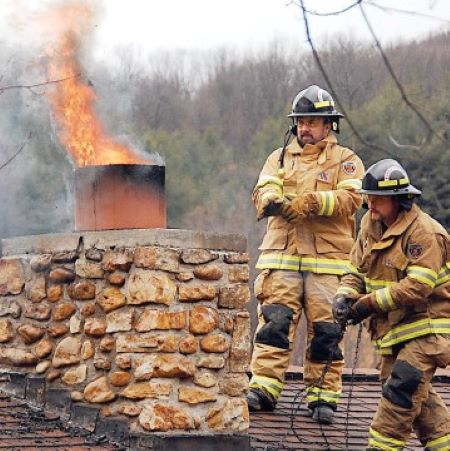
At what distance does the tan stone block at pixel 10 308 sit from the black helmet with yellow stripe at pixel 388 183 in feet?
8.16

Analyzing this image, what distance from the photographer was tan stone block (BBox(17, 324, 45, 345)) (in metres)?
8.23

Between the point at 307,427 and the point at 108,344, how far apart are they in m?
1.99

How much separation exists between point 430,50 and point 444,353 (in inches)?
83.5

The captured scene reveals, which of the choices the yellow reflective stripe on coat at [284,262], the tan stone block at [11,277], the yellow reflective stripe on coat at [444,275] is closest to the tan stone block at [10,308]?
the tan stone block at [11,277]

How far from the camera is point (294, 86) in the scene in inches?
1358

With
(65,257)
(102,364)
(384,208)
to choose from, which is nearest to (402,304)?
(384,208)

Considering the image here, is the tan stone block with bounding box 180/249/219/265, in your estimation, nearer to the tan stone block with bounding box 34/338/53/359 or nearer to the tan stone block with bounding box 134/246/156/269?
the tan stone block with bounding box 134/246/156/269

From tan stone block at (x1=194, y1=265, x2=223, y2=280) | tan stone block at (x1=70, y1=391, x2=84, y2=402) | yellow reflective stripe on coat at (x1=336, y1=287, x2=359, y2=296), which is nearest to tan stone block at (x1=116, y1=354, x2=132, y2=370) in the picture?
tan stone block at (x1=70, y1=391, x2=84, y2=402)

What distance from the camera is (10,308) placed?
8.48 metres

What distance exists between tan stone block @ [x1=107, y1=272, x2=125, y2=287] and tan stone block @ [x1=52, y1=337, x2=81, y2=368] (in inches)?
19.3

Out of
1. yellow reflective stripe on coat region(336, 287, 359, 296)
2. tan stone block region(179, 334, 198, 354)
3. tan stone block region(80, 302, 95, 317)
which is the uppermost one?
yellow reflective stripe on coat region(336, 287, 359, 296)

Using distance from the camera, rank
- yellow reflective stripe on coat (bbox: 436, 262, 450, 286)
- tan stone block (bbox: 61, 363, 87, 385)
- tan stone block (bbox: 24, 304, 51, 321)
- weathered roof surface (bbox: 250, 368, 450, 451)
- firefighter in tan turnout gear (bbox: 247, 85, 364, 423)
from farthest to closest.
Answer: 1. firefighter in tan turnout gear (bbox: 247, 85, 364, 423)
2. weathered roof surface (bbox: 250, 368, 450, 451)
3. tan stone block (bbox: 24, 304, 51, 321)
4. yellow reflective stripe on coat (bbox: 436, 262, 450, 286)
5. tan stone block (bbox: 61, 363, 87, 385)

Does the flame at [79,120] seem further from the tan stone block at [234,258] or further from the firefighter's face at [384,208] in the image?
the firefighter's face at [384,208]

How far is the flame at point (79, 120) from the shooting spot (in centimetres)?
891
